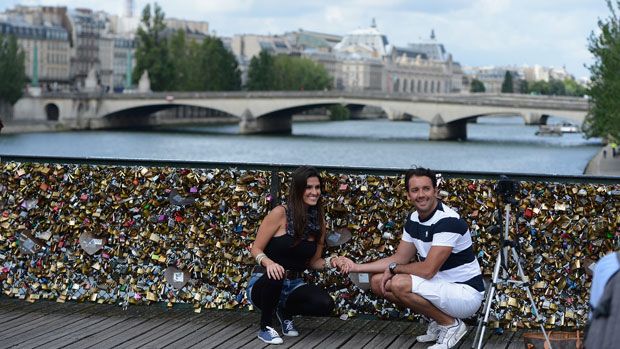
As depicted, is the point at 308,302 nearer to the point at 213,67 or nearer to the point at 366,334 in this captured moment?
the point at 366,334

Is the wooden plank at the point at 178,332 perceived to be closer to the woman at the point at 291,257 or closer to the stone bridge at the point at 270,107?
the woman at the point at 291,257

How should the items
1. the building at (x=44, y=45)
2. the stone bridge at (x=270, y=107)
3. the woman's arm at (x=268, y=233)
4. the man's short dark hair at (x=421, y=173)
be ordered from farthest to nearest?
the building at (x=44, y=45), the stone bridge at (x=270, y=107), the woman's arm at (x=268, y=233), the man's short dark hair at (x=421, y=173)

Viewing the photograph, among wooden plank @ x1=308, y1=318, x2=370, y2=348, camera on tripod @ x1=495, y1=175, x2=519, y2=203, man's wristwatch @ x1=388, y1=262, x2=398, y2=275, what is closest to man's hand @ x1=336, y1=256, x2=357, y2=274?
man's wristwatch @ x1=388, y1=262, x2=398, y2=275

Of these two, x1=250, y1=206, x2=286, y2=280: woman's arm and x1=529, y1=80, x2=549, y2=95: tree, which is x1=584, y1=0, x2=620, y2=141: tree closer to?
x1=250, y1=206, x2=286, y2=280: woman's arm

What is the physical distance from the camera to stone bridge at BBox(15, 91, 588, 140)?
5800cm

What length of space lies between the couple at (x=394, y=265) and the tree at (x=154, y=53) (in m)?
64.1

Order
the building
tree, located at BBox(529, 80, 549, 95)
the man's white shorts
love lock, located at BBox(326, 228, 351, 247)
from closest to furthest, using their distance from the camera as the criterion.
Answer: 1. the man's white shorts
2. love lock, located at BBox(326, 228, 351, 247)
3. the building
4. tree, located at BBox(529, 80, 549, 95)

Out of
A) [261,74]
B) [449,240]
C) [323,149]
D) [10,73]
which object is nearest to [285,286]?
[449,240]

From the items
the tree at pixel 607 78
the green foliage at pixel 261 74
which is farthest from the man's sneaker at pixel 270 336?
the green foliage at pixel 261 74

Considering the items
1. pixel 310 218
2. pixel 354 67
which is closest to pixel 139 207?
pixel 310 218

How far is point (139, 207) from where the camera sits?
6914mm

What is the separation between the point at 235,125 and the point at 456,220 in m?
71.7

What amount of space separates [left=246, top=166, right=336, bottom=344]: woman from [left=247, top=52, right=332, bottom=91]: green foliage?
245 ft

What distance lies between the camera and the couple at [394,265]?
18.9ft
